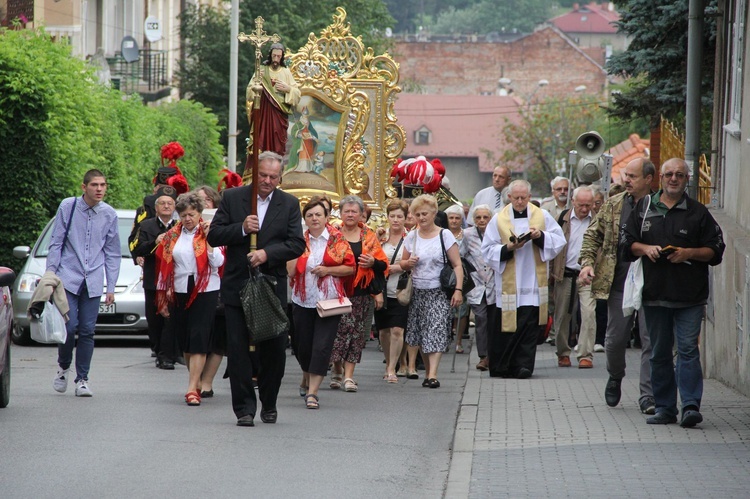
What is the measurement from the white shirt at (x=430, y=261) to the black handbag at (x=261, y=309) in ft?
12.5

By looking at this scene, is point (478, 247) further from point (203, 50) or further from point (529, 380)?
point (203, 50)

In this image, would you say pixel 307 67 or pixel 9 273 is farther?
pixel 307 67

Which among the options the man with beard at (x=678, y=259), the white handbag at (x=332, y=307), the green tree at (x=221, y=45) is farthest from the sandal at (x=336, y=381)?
the green tree at (x=221, y=45)

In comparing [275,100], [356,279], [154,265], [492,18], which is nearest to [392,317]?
[356,279]

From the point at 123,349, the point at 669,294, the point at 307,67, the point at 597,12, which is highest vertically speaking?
the point at 597,12

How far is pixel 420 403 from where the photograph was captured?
12.2 meters

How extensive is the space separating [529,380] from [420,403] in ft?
6.21

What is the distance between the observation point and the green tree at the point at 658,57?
20.5 meters

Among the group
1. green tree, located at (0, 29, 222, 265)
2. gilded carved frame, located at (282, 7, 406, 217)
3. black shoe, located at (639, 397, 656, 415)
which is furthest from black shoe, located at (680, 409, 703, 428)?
green tree, located at (0, 29, 222, 265)

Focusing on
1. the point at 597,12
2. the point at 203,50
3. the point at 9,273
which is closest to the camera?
the point at 9,273

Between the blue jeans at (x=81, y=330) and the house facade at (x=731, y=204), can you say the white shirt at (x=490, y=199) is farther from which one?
the blue jeans at (x=81, y=330)

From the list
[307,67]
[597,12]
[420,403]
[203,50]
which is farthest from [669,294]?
[597,12]

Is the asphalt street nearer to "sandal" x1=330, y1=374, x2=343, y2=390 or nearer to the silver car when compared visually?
"sandal" x1=330, y1=374, x2=343, y2=390

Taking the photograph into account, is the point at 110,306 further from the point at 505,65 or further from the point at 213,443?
the point at 505,65
